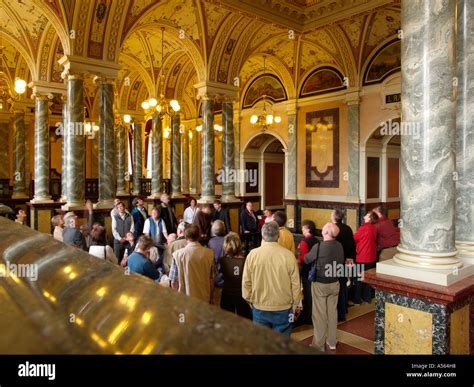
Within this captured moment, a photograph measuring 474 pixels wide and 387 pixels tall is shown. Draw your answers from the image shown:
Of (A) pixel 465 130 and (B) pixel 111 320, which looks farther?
(A) pixel 465 130

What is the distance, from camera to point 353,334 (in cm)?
518

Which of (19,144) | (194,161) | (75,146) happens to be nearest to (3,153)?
(19,144)

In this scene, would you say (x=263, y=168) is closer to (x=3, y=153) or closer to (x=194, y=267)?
(x=3, y=153)

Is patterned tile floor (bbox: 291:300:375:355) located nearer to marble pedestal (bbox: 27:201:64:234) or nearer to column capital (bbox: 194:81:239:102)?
column capital (bbox: 194:81:239:102)

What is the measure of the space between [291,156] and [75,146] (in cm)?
872

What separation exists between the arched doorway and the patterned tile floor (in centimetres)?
1205

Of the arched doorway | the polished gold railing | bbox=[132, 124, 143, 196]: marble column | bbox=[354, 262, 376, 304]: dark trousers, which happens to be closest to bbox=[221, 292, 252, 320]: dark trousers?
bbox=[354, 262, 376, 304]: dark trousers

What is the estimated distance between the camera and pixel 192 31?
38.8ft

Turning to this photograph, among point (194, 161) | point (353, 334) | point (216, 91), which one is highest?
point (216, 91)

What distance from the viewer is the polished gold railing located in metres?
1.07

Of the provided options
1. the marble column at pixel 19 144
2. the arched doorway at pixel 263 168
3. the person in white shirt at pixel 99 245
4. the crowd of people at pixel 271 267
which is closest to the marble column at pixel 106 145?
the crowd of people at pixel 271 267
